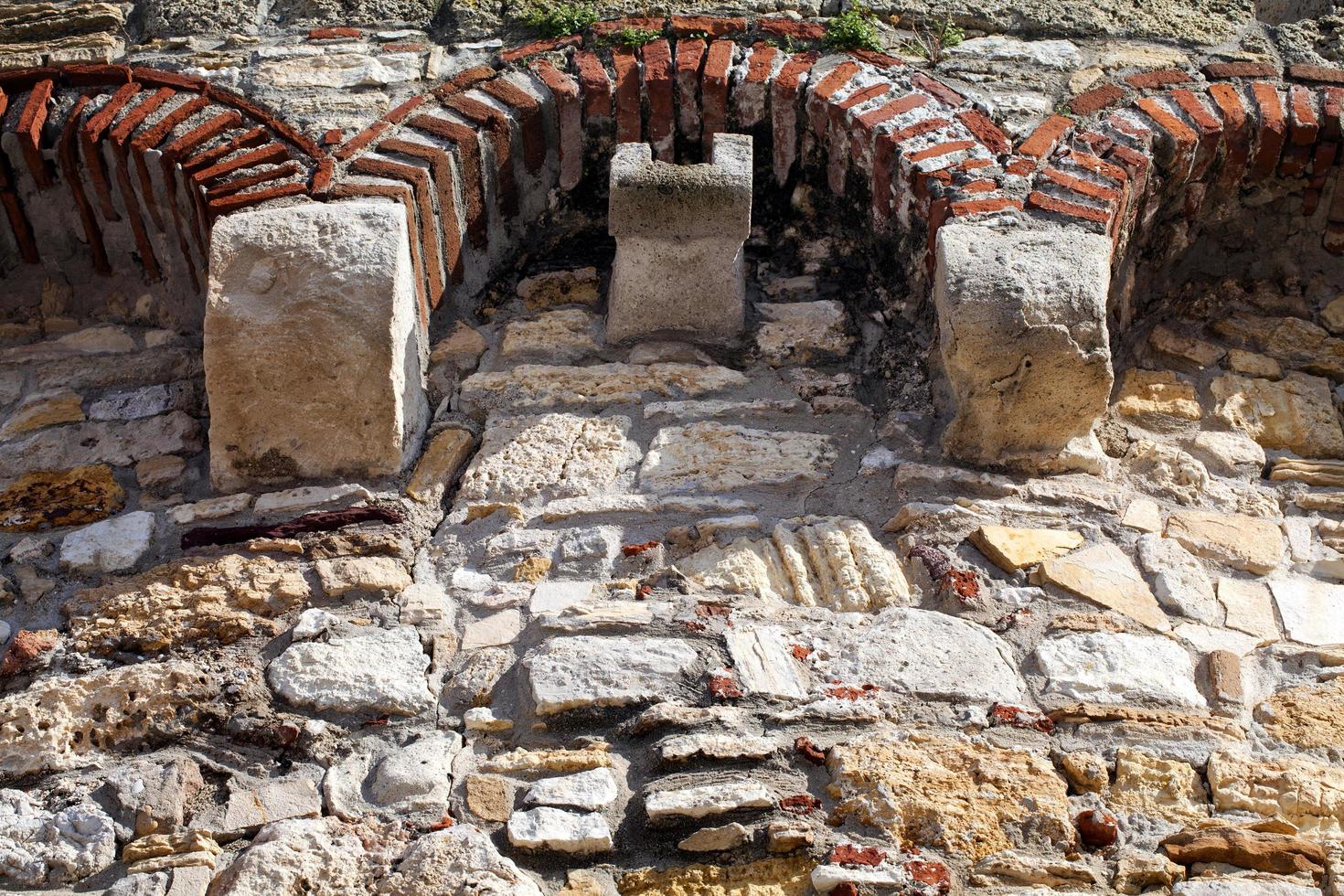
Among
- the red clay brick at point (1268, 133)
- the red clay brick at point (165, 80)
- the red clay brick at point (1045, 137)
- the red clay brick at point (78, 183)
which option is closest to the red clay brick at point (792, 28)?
the red clay brick at point (1045, 137)

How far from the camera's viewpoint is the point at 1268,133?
129 inches

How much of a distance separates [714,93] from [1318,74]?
1525 millimetres

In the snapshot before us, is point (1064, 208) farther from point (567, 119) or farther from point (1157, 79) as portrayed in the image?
point (567, 119)

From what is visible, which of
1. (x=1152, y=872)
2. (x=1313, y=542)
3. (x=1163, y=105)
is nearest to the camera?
(x=1152, y=872)

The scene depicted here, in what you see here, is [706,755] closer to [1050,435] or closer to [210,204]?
[1050,435]

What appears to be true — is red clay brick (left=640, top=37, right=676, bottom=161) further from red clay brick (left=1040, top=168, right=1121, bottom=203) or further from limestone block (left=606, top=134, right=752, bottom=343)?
red clay brick (left=1040, top=168, right=1121, bottom=203)

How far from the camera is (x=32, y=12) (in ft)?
11.9

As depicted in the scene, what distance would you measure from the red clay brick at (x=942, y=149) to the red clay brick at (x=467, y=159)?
1.04 m

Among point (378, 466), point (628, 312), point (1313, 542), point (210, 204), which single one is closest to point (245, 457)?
point (378, 466)

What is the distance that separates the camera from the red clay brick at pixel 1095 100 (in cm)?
335

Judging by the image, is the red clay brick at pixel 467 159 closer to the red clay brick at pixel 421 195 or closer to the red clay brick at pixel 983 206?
the red clay brick at pixel 421 195

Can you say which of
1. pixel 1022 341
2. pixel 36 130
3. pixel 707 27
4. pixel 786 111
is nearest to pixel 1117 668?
pixel 1022 341

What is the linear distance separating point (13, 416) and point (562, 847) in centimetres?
188

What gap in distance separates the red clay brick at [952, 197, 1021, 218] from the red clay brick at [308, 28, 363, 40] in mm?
1676
